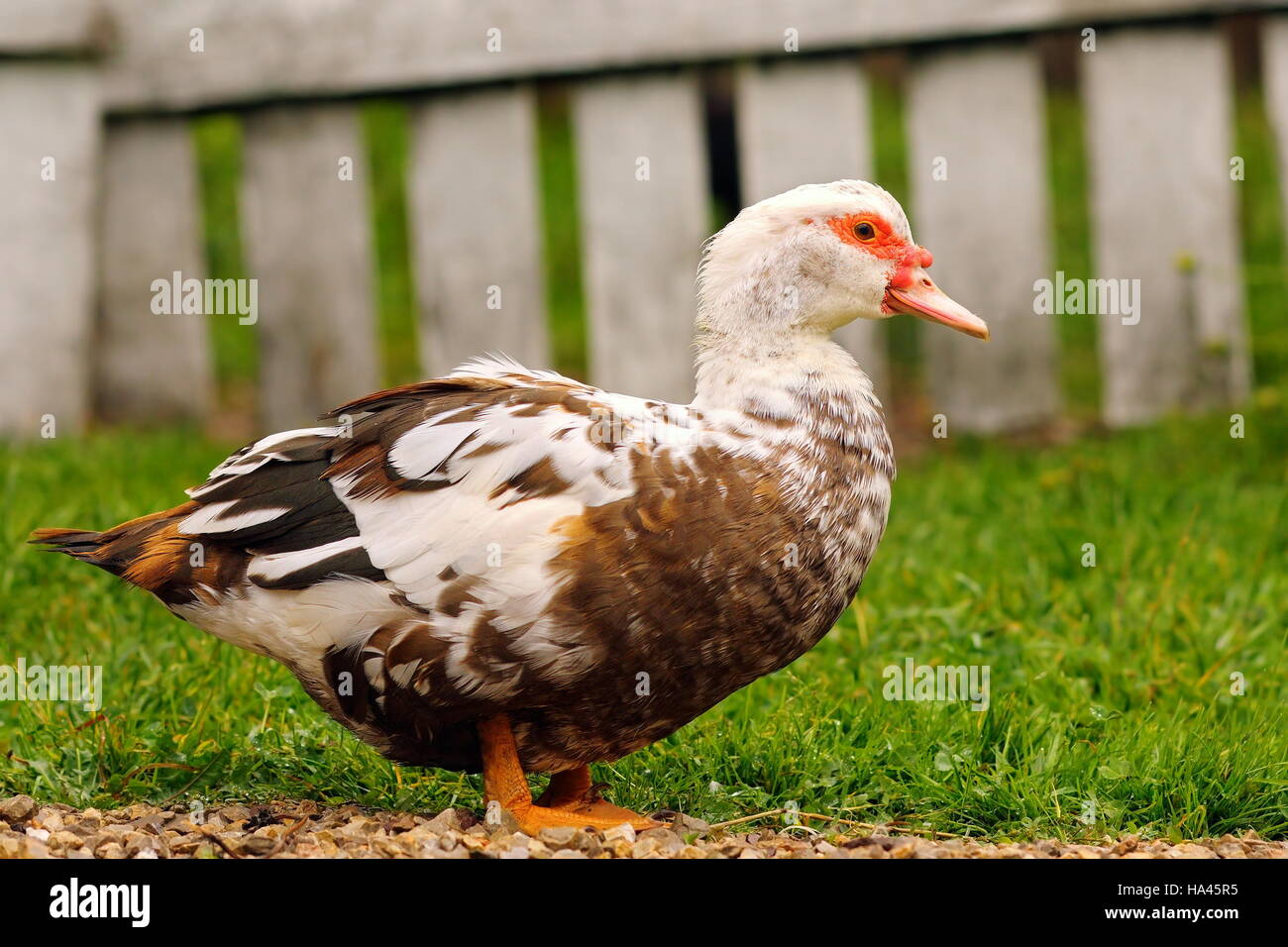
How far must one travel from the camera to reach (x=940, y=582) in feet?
16.7

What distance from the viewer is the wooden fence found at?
687 centimetres

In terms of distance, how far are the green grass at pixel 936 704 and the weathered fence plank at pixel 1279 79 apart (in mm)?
1588

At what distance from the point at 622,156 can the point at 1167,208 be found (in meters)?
2.22

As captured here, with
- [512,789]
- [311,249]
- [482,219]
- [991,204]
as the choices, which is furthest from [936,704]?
[311,249]

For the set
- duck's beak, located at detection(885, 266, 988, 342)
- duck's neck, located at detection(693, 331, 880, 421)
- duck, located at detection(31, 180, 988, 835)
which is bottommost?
duck, located at detection(31, 180, 988, 835)

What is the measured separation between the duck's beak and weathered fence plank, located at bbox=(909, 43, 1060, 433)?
309cm

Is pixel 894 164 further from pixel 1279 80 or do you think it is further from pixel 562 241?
pixel 1279 80

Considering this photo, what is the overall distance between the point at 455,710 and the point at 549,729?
0.71 ft

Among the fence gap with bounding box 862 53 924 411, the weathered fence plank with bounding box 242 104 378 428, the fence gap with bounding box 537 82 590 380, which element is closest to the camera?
the weathered fence plank with bounding box 242 104 378 428

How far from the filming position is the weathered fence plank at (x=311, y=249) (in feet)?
23.5

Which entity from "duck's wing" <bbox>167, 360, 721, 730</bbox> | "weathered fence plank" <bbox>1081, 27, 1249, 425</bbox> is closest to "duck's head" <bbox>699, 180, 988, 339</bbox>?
"duck's wing" <bbox>167, 360, 721, 730</bbox>

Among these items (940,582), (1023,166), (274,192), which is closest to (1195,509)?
(940,582)

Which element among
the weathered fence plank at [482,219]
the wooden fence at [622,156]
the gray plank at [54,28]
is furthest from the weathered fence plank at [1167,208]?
the gray plank at [54,28]

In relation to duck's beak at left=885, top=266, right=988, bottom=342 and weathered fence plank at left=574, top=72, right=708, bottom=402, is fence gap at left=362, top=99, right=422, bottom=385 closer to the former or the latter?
weathered fence plank at left=574, top=72, right=708, bottom=402
